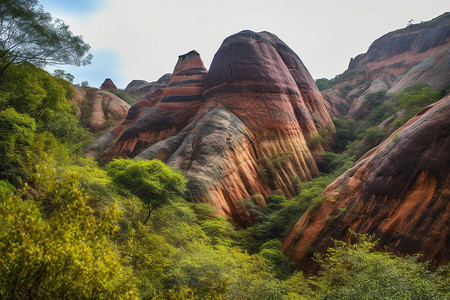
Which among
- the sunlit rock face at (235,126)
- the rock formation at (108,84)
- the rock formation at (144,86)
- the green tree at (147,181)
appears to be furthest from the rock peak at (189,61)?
the rock formation at (108,84)

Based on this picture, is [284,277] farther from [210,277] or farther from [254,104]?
[254,104]

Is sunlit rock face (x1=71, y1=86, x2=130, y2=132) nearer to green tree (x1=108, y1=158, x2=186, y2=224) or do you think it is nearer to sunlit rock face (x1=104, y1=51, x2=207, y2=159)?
sunlit rock face (x1=104, y1=51, x2=207, y2=159)

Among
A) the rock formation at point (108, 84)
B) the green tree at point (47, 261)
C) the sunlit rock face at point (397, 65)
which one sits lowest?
the green tree at point (47, 261)

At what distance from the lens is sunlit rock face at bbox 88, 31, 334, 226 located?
1641cm

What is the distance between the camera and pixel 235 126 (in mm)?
21375

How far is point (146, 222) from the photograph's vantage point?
8.76m

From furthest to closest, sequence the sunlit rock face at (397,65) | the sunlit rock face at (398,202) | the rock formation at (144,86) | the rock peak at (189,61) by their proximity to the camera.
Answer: the rock formation at (144,86)
the rock peak at (189,61)
the sunlit rock face at (397,65)
the sunlit rock face at (398,202)

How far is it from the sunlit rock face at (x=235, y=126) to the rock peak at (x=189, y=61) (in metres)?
0.15

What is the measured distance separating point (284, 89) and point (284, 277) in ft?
74.2

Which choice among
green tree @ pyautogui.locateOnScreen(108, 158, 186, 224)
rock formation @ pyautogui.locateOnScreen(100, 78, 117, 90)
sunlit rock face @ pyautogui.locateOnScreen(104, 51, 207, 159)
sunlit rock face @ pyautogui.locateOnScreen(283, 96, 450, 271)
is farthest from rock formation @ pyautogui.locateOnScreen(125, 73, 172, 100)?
sunlit rock face @ pyautogui.locateOnScreen(283, 96, 450, 271)

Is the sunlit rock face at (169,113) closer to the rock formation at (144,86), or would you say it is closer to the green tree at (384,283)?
the green tree at (384,283)

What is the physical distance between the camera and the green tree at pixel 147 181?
8.63 m

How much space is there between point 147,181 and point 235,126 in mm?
13912

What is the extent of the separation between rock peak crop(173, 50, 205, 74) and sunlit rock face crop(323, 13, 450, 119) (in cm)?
2418
